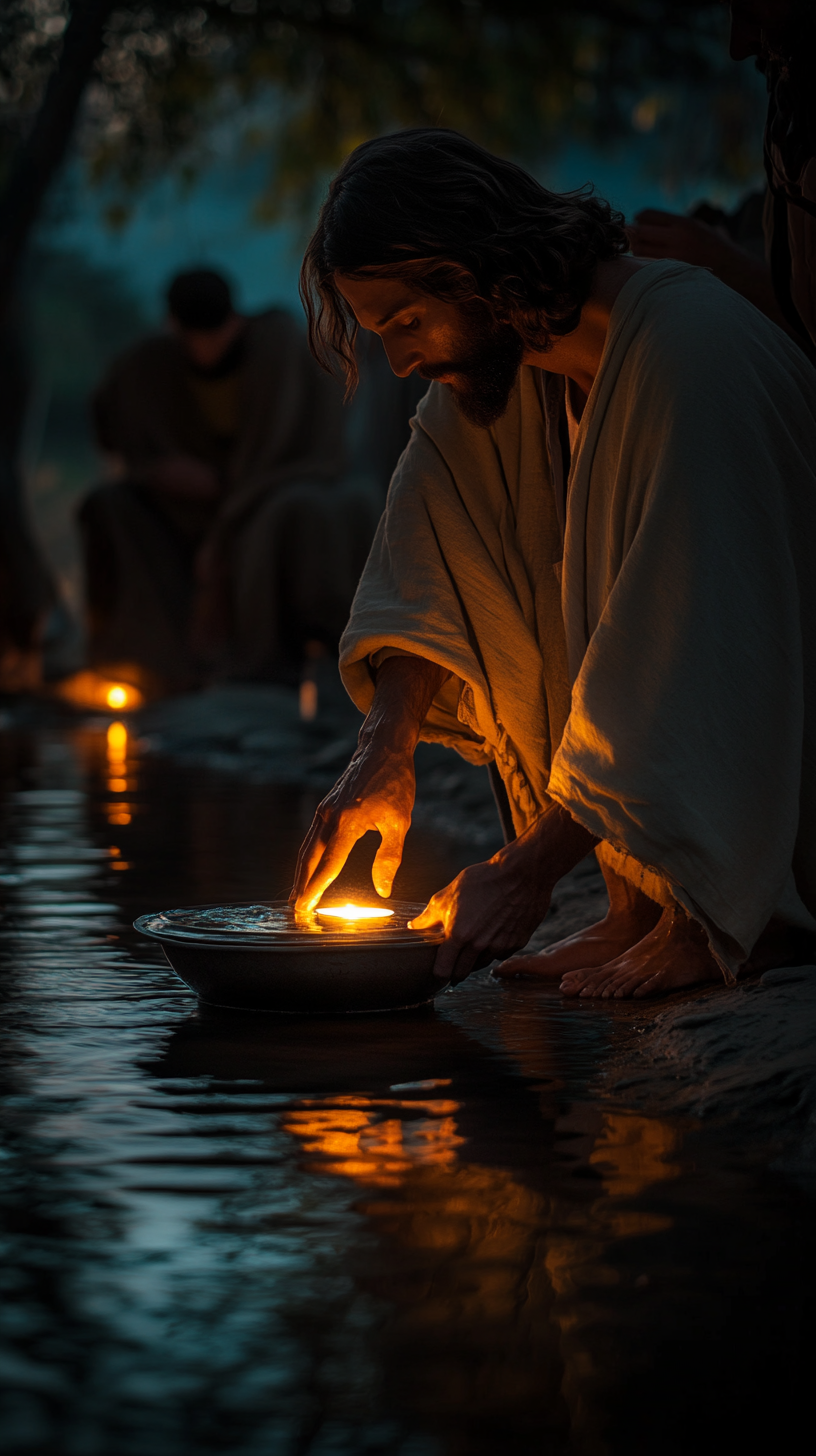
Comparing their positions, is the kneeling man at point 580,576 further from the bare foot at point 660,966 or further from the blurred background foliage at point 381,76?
the blurred background foliage at point 381,76

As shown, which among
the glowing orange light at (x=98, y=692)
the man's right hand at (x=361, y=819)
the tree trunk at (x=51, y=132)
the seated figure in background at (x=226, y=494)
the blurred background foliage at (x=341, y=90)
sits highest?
the blurred background foliage at (x=341, y=90)

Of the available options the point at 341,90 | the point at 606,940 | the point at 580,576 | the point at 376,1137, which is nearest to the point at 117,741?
the point at 341,90

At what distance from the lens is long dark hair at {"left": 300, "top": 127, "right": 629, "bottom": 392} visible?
2293 mm

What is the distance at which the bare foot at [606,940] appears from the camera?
2.47 metres

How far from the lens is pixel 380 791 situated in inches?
92.6

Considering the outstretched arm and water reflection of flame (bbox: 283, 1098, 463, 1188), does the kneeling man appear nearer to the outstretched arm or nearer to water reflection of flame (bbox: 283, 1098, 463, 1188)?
the outstretched arm

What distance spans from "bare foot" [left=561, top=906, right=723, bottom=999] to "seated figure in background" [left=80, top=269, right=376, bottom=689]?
5.29 m

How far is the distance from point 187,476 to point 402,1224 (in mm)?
6594

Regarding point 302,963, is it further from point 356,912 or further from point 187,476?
point 187,476

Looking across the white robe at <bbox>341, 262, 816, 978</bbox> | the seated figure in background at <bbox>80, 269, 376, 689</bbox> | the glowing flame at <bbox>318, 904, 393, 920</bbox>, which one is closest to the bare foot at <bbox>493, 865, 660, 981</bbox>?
the white robe at <bbox>341, 262, 816, 978</bbox>

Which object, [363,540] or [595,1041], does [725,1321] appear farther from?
[363,540]

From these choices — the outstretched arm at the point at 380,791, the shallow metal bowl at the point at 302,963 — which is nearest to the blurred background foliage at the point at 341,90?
the outstretched arm at the point at 380,791

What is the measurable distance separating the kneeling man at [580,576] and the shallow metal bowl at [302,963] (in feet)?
0.21

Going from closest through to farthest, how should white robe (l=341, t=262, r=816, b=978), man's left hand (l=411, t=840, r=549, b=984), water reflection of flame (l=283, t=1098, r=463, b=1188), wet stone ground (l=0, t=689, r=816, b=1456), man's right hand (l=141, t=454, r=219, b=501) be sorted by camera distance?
wet stone ground (l=0, t=689, r=816, b=1456) < water reflection of flame (l=283, t=1098, r=463, b=1188) < white robe (l=341, t=262, r=816, b=978) < man's left hand (l=411, t=840, r=549, b=984) < man's right hand (l=141, t=454, r=219, b=501)
